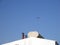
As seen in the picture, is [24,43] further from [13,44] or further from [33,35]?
[33,35]

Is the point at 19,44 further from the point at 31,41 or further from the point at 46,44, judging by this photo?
the point at 46,44

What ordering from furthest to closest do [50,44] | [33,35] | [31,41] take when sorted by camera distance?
[33,35] → [31,41] → [50,44]

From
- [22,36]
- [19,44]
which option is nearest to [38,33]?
[22,36]

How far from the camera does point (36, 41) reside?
342cm

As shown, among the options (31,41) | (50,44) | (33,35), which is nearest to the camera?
(50,44)

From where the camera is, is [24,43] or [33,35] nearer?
[24,43]

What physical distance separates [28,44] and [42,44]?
1.03 ft

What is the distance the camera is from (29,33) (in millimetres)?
3947

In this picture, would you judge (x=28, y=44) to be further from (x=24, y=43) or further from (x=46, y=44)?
(x=46, y=44)

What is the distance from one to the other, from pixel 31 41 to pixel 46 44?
0.36 m

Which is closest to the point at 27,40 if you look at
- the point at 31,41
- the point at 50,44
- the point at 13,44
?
the point at 31,41

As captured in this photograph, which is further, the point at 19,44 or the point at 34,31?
the point at 34,31

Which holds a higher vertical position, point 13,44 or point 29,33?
point 29,33

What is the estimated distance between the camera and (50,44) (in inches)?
128
